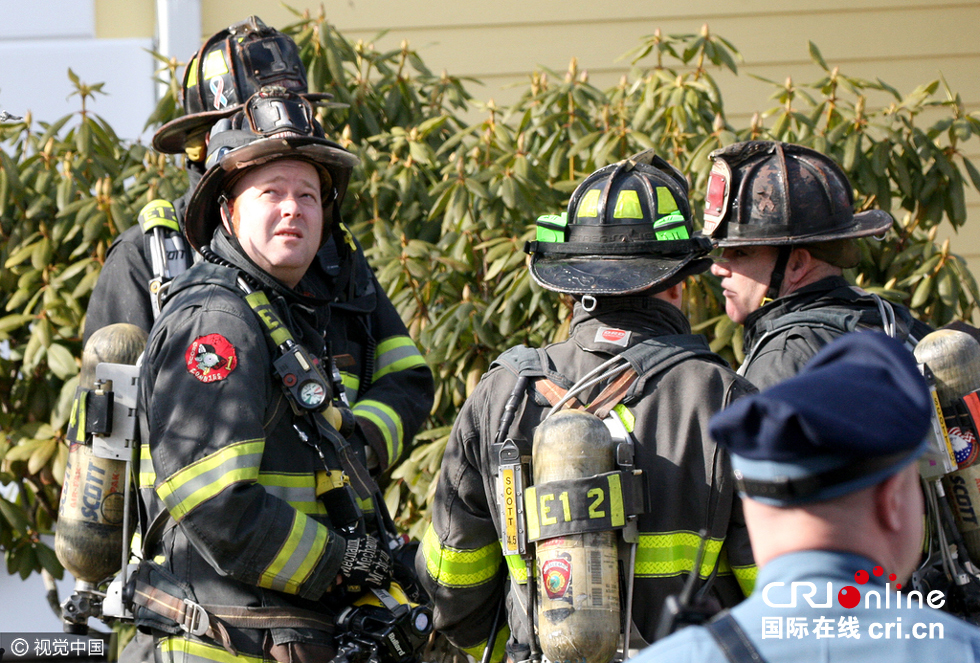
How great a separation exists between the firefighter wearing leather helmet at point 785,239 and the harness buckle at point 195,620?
1.70 m

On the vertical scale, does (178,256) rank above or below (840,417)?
above

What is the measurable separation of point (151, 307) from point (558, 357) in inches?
69.6

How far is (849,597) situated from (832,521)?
0.37ft

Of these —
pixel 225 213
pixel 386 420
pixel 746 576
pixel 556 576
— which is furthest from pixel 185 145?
pixel 746 576

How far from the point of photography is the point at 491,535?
114 inches

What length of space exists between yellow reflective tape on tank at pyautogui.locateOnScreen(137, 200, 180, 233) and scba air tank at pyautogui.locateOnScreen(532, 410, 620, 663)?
1910 millimetres

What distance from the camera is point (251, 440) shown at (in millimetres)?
2936

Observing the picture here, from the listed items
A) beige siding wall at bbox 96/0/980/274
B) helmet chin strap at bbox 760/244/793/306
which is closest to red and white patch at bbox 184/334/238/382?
helmet chin strap at bbox 760/244/793/306

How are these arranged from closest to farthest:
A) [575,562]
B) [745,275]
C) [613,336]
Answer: [575,562], [613,336], [745,275]

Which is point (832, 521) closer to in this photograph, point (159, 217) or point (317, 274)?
point (317, 274)

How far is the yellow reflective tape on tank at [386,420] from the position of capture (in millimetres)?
3568

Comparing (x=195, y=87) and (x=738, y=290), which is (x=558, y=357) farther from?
(x=195, y=87)

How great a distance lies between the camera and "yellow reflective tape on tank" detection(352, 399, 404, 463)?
3.57 metres

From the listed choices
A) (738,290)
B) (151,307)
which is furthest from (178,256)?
(738,290)
